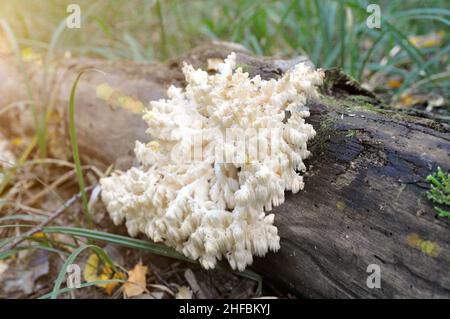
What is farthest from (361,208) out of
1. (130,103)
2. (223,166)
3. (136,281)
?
(130,103)

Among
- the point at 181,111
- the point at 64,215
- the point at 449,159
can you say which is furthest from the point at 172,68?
the point at 449,159

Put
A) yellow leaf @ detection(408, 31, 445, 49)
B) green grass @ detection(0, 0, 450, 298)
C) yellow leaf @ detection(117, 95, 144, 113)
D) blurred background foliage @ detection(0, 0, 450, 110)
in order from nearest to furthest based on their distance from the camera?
1. yellow leaf @ detection(117, 95, 144, 113)
2. green grass @ detection(0, 0, 450, 298)
3. blurred background foliage @ detection(0, 0, 450, 110)
4. yellow leaf @ detection(408, 31, 445, 49)

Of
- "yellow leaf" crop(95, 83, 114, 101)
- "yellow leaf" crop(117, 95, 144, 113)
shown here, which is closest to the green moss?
"yellow leaf" crop(117, 95, 144, 113)

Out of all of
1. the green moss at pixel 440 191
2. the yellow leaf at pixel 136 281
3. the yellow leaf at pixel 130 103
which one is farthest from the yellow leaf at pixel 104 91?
the green moss at pixel 440 191

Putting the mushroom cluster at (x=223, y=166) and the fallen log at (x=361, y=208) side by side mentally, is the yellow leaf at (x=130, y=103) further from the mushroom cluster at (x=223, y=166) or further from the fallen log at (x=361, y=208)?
the fallen log at (x=361, y=208)

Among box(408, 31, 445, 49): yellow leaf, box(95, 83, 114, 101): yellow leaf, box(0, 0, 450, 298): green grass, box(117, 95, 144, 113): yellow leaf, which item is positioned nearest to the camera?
box(117, 95, 144, 113): yellow leaf

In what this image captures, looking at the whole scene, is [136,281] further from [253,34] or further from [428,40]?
[428,40]

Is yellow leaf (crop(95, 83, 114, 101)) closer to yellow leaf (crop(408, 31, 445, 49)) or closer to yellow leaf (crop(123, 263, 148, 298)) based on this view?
yellow leaf (crop(123, 263, 148, 298))
